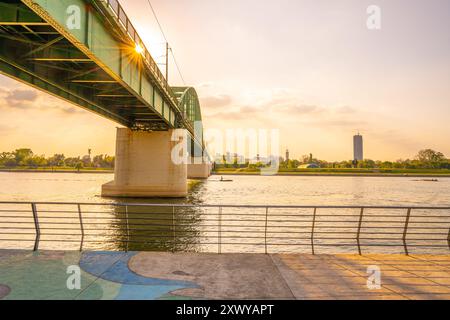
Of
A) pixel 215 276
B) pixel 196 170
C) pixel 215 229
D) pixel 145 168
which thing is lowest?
pixel 215 229

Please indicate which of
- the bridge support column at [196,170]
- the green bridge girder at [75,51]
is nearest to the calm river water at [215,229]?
A: the green bridge girder at [75,51]

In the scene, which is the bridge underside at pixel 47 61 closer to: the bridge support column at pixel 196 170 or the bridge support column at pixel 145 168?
the bridge support column at pixel 145 168

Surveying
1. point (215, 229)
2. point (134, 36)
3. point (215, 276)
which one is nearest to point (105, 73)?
point (134, 36)

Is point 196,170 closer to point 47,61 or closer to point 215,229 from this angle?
point 215,229

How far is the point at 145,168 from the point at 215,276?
36.1 m

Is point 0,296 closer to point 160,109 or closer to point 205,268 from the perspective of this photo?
point 205,268

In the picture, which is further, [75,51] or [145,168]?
[145,168]

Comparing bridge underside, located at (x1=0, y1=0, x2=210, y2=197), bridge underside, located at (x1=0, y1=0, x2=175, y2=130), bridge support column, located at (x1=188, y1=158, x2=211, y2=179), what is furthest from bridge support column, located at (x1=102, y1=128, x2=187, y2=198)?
bridge support column, located at (x1=188, y1=158, x2=211, y2=179)

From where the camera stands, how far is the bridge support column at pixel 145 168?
40.1 m

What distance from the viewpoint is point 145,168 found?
133 ft

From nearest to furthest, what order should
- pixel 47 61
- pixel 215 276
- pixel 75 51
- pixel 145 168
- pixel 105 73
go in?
1. pixel 215 276
2. pixel 75 51
3. pixel 47 61
4. pixel 105 73
5. pixel 145 168

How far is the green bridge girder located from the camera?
1082 centimetres

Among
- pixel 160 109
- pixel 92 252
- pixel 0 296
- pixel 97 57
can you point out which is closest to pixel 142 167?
pixel 160 109

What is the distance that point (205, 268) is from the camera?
6617 millimetres
